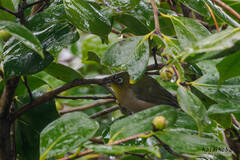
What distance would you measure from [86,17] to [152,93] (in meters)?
0.65

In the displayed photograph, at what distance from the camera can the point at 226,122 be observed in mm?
1046

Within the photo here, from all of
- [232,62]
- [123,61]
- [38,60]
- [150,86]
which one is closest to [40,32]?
[38,60]

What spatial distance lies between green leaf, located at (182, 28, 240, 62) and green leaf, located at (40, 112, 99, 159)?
10.9 inches

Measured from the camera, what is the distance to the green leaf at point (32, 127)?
3.70ft

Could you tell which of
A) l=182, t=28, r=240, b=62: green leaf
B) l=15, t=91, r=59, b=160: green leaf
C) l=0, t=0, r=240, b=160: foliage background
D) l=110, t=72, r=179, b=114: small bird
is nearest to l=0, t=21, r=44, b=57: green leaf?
l=0, t=0, r=240, b=160: foliage background

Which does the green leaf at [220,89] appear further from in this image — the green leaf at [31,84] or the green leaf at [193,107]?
the green leaf at [31,84]

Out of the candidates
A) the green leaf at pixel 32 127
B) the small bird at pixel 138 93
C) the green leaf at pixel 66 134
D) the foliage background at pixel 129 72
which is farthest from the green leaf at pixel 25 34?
the small bird at pixel 138 93

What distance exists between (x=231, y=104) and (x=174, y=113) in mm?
144

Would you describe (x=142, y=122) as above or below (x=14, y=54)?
below

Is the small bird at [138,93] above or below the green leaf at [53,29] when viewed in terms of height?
below

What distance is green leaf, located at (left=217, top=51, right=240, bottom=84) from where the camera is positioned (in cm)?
73

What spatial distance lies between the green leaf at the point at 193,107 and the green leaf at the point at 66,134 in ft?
0.66

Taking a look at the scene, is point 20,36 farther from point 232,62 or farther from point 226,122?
point 226,122

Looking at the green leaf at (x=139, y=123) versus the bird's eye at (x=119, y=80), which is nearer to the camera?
the green leaf at (x=139, y=123)
